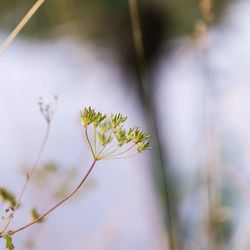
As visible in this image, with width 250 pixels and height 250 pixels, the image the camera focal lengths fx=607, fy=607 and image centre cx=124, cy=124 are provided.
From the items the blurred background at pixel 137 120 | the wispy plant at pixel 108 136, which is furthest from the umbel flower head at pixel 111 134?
the blurred background at pixel 137 120

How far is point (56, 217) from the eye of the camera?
136 cm

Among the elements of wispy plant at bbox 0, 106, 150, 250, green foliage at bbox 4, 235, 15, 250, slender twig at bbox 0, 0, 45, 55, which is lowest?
green foliage at bbox 4, 235, 15, 250

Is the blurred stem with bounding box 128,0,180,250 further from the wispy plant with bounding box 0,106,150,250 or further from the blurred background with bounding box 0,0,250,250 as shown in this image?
the wispy plant with bounding box 0,106,150,250

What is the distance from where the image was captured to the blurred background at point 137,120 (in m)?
0.99

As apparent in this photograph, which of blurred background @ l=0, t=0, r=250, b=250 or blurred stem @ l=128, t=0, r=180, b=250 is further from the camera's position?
blurred background @ l=0, t=0, r=250, b=250

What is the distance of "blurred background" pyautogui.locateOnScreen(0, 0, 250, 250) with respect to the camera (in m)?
0.99

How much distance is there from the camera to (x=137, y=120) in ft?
11.4

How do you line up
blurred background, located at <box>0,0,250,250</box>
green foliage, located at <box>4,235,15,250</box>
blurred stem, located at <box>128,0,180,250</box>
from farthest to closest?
blurred background, located at <box>0,0,250,250</box>, blurred stem, located at <box>128,0,180,250</box>, green foliage, located at <box>4,235,15,250</box>

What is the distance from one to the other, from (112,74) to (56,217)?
8.51 feet

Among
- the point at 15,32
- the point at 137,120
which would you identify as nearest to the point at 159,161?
the point at 15,32

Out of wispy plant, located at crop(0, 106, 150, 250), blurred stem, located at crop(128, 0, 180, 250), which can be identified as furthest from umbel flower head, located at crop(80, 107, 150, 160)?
blurred stem, located at crop(128, 0, 180, 250)

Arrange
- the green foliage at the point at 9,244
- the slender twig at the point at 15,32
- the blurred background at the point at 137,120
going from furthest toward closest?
1. the blurred background at the point at 137,120
2. the slender twig at the point at 15,32
3. the green foliage at the point at 9,244

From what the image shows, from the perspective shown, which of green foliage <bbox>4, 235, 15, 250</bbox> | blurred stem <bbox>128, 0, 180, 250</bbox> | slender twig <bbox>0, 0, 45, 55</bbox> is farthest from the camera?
blurred stem <bbox>128, 0, 180, 250</bbox>

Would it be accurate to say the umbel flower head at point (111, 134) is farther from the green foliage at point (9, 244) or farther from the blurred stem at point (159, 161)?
the blurred stem at point (159, 161)
